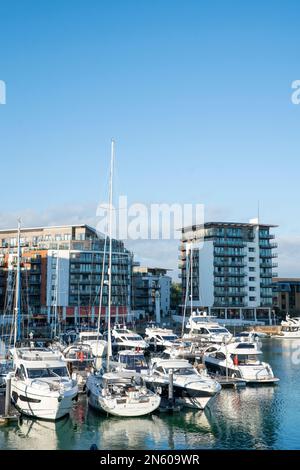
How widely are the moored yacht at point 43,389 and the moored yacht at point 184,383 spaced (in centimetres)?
601

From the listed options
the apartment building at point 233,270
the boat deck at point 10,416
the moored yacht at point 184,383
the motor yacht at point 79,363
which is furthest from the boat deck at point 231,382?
the apartment building at point 233,270

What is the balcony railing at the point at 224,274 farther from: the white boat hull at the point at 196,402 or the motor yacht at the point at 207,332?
the white boat hull at the point at 196,402

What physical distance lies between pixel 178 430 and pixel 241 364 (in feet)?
55.1

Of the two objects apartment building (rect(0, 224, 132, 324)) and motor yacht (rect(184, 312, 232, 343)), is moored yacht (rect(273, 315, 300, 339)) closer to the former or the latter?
motor yacht (rect(184, 312, 232, 343))

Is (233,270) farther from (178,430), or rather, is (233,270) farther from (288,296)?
(178,430)

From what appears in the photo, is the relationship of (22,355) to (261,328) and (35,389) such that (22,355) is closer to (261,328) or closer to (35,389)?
(35,389)

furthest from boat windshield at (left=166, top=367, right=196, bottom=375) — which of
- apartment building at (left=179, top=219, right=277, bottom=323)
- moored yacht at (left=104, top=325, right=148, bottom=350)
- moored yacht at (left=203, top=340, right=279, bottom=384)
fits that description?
apartment building at (left=179, top=219, right=277, bottom=323)

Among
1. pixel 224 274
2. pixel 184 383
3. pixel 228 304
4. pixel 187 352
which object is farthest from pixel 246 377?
pixel 224 274

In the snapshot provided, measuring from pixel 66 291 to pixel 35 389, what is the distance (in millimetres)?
74910

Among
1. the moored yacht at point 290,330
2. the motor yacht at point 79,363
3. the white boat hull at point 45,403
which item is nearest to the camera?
the white boat hull at point 45,403

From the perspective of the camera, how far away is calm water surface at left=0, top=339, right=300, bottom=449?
83.2 feet

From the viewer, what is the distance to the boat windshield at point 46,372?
102ft

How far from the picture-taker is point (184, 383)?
32.5 meters
